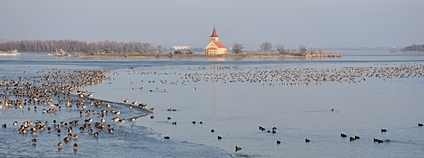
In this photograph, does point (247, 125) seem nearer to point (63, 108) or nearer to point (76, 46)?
point (63, 108)

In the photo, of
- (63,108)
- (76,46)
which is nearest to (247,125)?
(63,108)

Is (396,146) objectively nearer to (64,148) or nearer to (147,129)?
(147,129)

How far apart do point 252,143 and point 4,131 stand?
6770mm

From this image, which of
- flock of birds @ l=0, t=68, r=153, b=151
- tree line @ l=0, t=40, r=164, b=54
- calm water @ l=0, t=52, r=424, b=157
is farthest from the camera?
tree line @ l=0, t=40, r=164, b=54

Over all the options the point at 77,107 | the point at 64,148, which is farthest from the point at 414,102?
the point at 64,148

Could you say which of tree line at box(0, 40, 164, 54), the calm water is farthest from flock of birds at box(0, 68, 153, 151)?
tree line at box(0, 40, 164, 54)

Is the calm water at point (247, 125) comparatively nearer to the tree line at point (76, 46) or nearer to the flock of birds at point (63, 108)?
the flock of birds at point (63, 108)

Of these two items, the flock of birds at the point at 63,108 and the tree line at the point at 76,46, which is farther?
the tree line at the point at 76,46

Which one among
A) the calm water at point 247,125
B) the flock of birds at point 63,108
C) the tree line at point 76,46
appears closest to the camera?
the calm water at point 247,125

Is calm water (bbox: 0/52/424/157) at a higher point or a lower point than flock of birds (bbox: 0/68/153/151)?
lower

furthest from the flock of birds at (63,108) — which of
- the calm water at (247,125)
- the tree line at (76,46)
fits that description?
the tree line at (76,46)

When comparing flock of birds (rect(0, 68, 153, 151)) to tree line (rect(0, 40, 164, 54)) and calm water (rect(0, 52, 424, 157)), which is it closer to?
calm water (rect(0, 52, 424, 157))

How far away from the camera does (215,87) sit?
29.6m

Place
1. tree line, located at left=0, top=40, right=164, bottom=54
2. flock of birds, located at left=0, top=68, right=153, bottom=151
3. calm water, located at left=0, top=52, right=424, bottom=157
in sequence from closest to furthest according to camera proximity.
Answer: calm water, located at left=0, top=52, right=424, bottom=157 < flock of birds, located at left=0, top=68, right=153, bottom=151 < tree line, located at left=0, top=40, right=164, bottom=54
